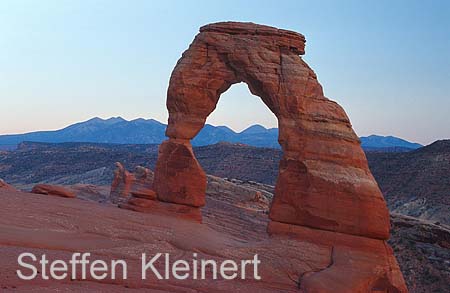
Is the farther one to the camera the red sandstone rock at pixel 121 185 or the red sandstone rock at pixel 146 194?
the red sandstone rock at pixel 121 185

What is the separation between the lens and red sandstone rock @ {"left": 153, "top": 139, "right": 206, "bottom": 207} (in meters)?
17.7

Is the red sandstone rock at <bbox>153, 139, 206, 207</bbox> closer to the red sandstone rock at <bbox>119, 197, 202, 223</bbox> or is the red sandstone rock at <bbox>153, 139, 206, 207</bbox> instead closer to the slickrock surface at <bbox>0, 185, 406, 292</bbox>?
the red sandstone rock at <bbox>119, 197, 202, 223</bbox>

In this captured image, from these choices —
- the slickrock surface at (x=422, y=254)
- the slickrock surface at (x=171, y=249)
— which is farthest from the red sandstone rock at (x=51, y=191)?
the slickrock surface at (x=422, y=254)

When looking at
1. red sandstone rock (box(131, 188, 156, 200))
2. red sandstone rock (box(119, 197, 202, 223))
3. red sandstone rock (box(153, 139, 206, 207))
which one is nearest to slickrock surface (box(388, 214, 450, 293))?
red sandstone rock (box(119, 197, 202, 223))

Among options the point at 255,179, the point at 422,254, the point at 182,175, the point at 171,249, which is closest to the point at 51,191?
the point at 182,175

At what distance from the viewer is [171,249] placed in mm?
11984

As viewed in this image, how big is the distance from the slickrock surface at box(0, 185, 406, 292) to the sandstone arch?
2.45 feet

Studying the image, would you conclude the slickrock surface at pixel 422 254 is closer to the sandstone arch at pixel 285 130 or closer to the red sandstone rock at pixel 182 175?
the sandstone arch at pixel 285 130

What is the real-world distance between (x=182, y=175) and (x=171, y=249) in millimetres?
5958

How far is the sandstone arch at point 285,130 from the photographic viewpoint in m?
13.2

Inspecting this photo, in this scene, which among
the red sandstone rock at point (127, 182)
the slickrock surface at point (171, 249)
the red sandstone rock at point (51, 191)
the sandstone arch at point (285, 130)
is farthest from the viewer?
the red sandstone rock at point (127, 182)

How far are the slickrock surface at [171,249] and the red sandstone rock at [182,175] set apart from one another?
181 centimetres

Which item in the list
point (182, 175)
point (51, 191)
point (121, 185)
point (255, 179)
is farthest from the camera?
point (255, 179)

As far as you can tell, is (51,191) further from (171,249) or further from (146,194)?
(171,249)
